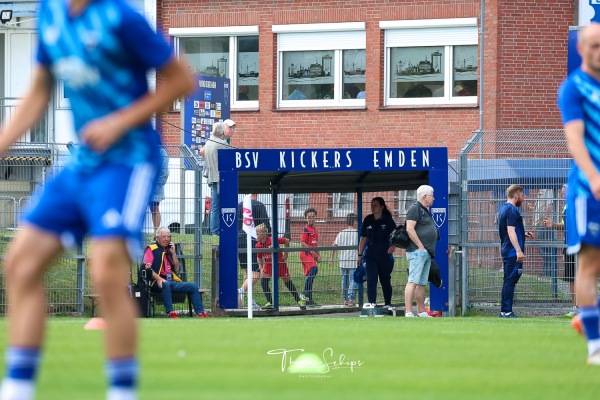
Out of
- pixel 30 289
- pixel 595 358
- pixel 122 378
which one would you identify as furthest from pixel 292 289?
pixel 122 378

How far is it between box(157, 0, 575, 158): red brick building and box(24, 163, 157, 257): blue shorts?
24807mm

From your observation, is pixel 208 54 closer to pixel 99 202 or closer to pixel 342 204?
Answer: pixel 342 204

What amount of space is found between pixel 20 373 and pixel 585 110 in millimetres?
4221

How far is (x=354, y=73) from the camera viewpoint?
104 feet

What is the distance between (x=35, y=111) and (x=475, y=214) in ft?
50.5

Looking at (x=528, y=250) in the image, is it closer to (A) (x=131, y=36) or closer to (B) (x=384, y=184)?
(B) (x=384, y=184)

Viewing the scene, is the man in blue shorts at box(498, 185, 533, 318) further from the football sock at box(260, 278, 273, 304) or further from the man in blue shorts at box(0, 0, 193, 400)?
the man in blue shorts at box(0, 0, 193, 400)

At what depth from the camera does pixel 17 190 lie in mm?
19328

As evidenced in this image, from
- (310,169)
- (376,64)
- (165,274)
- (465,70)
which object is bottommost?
(165,274)

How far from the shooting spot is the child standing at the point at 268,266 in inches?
794

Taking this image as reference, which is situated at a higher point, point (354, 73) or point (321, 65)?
point (321, 65)

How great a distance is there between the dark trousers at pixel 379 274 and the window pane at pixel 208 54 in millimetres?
13608

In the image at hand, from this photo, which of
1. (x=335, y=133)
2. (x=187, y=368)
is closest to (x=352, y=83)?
(x=335, y=133)

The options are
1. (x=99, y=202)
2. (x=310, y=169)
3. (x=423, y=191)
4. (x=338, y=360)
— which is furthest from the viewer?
(x=310, y=169)
